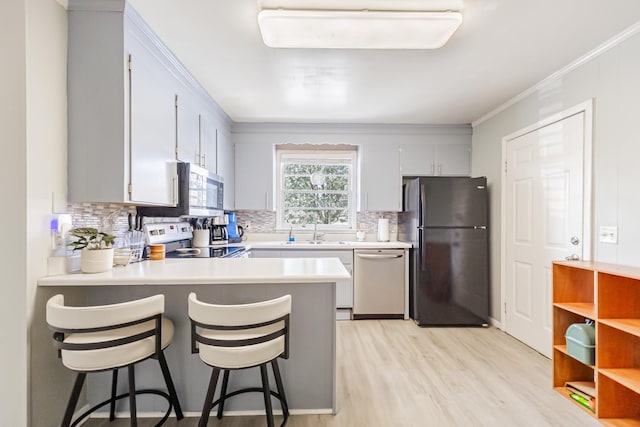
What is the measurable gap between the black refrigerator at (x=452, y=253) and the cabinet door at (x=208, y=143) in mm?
2264

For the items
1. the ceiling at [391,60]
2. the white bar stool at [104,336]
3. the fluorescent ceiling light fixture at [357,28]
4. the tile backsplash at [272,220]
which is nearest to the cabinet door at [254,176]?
the tile backsplash at [272,220]

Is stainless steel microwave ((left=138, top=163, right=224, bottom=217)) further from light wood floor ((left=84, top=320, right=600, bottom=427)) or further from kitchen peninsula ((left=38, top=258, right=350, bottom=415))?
light wood floor ((left=84, top=320, right=600, bottom=427))

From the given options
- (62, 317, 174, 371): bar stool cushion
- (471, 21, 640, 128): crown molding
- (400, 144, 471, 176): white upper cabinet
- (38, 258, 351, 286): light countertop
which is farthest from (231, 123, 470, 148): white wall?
(62, 317, 174, 371): bar stool cushion

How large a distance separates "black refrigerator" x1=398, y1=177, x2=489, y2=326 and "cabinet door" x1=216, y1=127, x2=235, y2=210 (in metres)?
2.23

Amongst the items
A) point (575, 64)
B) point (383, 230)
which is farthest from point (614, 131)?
point (383, 230)

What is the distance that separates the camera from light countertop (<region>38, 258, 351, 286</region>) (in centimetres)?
164

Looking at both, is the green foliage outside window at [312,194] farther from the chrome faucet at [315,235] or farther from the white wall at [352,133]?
the white wall at [352,133]

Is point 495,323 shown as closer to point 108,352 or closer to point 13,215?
point 108,352

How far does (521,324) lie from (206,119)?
12.0ft

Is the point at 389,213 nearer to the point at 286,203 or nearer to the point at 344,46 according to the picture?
the point at 286,203

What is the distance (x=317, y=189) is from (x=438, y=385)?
2.76 metres

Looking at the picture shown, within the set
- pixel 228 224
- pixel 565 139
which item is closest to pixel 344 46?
pixel 565 139

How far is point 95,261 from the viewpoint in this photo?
1.78 metres

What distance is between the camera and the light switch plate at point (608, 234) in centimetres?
211
